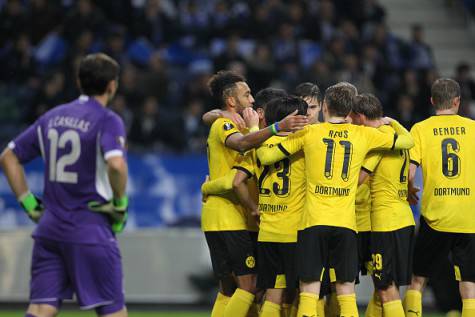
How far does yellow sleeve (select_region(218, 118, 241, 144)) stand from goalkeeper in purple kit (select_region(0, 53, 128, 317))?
1925 millimetres

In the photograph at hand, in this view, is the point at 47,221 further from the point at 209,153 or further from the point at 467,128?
the point at 467,128

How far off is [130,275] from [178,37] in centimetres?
→ 532

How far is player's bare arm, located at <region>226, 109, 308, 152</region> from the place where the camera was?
27.3ft

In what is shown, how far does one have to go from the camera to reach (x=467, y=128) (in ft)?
30.9

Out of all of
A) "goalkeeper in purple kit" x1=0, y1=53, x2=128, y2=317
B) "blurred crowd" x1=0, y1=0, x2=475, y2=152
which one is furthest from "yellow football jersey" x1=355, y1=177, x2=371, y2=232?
"blurred crowd" x1=0, y1=0, x2=475, y2=152

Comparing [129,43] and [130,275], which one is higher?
[129,43]

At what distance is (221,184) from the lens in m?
9.20

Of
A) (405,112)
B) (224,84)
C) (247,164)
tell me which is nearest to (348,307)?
(247,164)

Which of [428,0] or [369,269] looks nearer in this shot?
[369,269]

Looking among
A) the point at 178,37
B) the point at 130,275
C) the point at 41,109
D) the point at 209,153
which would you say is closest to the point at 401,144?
the point at 209,153

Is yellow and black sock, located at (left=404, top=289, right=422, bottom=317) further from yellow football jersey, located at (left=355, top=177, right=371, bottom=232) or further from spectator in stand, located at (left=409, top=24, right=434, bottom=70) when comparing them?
spectator in stand, located at (left=409, top=24, right=434, bottom=70)

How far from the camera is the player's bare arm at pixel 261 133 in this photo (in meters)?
8.34

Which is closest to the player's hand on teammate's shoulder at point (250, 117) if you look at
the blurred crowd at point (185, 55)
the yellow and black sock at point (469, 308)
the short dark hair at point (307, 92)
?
the short dark hair at point (307, 92)

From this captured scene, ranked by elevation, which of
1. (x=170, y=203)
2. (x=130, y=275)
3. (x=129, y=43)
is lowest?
(x=130, y=275)
